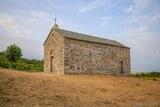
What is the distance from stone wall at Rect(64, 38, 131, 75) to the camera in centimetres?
2153

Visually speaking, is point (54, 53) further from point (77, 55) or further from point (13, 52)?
point (13, 52)

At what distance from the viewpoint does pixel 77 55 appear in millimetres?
22297

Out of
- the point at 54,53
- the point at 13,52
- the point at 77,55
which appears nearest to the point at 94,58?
the point at 77,55

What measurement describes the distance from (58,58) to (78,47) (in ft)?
10.8

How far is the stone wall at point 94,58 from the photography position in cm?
2153

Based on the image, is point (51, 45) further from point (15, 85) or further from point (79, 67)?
point (15, 85)

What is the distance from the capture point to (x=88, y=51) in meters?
23.9

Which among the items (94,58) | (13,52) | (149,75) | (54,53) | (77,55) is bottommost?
(149,75)

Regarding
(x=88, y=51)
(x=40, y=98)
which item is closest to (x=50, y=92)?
(x=40, y=98)

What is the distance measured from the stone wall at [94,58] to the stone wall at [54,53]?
31.1 inches

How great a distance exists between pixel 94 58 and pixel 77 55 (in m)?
3.43

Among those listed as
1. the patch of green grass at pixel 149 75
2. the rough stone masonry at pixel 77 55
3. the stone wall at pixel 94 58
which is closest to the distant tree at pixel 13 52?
the rough stone masonry at pixel 77 55

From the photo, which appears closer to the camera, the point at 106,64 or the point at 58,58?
the point at 58,58

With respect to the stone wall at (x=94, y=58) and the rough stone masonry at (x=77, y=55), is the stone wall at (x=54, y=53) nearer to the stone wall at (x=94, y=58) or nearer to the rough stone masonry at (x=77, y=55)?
the rough stone masonry at (x=77, y=55)
